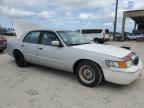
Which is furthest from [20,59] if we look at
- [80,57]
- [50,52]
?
[80,57]

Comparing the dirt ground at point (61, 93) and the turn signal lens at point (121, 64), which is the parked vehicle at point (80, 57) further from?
the dirt ground at point (61, 93)

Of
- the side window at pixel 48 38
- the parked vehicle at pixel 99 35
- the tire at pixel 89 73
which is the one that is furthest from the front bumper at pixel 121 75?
the parked vehicle at pixel 99 35

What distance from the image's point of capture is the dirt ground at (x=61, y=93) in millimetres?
3158

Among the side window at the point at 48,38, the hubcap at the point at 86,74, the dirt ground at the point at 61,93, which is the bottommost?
the dirt ground at the point at 61,93

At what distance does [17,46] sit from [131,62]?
4.01m

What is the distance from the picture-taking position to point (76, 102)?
10.6 feet

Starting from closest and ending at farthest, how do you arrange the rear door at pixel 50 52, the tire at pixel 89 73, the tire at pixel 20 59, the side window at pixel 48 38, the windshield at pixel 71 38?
the tire at pixel 89 73 < the rear door at pixel 50 52 < the windshield at pixel 71 38 < the side window at pixel 48 38 < the tire at pixel 20 59

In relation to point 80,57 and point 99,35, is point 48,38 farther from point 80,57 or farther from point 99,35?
point 99,35

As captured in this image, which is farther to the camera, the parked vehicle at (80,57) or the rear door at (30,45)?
the rear door at (30,45)

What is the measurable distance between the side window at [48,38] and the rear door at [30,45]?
0.26 meters

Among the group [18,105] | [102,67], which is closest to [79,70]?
[102,67]

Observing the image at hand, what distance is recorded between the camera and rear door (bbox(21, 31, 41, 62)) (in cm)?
520

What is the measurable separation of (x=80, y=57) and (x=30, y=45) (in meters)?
2.11

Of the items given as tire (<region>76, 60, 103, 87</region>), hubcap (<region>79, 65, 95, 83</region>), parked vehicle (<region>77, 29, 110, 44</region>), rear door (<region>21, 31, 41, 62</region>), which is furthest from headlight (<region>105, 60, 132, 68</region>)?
parked vehicle (<region>77, 29, 110, 44</region>)
